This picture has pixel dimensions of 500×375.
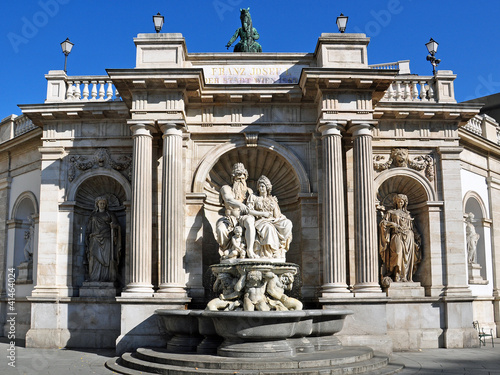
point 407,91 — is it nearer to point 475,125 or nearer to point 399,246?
point 475,125

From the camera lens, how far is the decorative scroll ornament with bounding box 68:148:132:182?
57.6 feet

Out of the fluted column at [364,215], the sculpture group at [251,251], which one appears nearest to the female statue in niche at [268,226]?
the sculpture group at [251,251]

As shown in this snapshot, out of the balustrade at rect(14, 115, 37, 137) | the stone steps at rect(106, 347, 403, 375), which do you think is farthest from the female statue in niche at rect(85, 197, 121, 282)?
the balustrade at rect(14, 115, 37, 137)

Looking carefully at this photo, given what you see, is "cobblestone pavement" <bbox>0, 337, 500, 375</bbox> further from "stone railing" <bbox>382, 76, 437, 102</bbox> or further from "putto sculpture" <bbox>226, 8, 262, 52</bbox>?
"putto sculpture" <bbox>226, 8, 262, 52</bbox>

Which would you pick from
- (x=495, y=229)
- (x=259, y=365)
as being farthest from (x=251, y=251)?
(x=495, y=229)

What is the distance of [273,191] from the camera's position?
1814 centimetres

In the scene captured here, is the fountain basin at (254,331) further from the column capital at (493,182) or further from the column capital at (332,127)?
the column capital at (493,182)

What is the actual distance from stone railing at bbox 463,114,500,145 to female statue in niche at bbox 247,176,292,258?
8.99 metres

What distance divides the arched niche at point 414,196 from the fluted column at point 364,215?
1775 millimetres

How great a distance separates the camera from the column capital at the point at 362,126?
16031mm

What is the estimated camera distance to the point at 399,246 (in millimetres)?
16875

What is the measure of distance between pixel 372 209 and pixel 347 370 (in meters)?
5.33

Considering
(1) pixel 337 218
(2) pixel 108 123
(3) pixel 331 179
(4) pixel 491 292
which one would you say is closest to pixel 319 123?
(3) pixel 331 179

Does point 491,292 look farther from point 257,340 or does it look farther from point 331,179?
point 257,340
